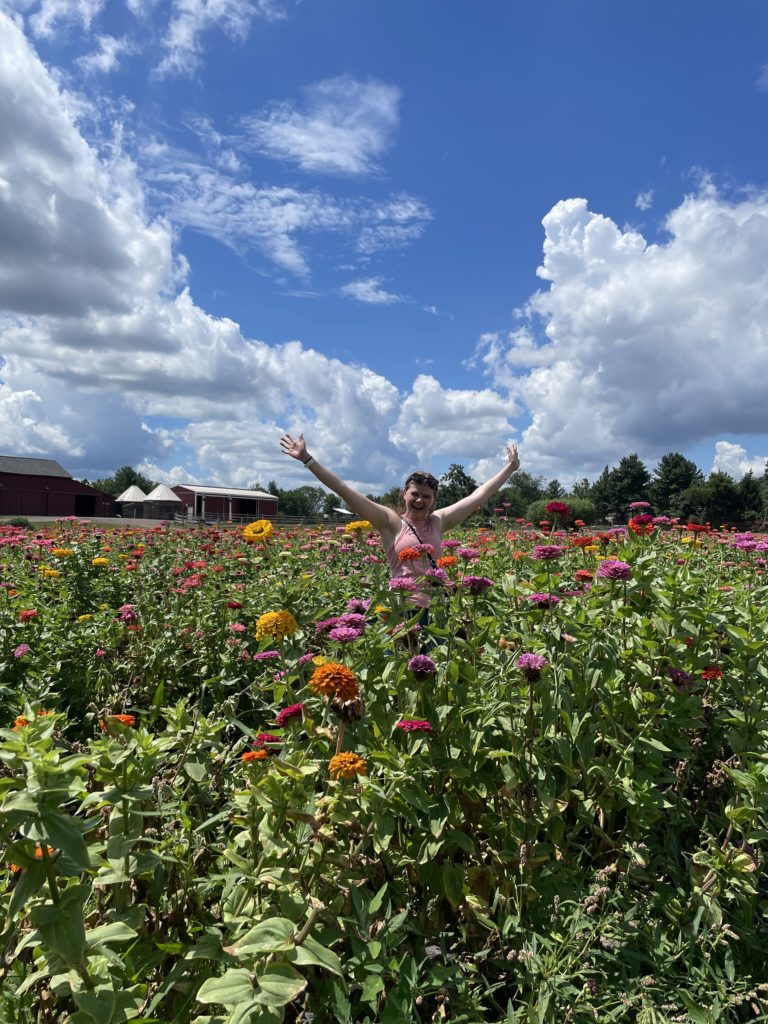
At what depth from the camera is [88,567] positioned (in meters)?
5.99

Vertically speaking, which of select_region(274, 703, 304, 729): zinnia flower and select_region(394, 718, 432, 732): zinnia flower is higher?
select_region(394, 718, 432, 732): zinnia flower

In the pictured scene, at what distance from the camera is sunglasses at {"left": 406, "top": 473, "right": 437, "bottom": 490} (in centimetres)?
425

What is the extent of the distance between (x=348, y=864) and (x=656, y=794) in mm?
1111

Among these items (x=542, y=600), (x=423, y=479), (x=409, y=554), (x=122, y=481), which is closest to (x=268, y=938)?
(x=542, y=600)

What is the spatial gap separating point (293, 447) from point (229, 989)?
3.25m

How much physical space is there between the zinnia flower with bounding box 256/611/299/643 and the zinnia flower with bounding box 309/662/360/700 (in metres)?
0.45

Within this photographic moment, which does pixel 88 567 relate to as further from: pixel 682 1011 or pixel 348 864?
pixel 682 1011

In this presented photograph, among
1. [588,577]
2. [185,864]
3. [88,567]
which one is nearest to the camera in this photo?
[185,864]

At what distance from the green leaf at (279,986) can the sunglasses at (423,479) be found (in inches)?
124

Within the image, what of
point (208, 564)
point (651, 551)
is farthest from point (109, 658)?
point (651, 551)

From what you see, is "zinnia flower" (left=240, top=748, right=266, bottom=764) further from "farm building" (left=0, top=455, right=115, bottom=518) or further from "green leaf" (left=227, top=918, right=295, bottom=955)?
"farm building" (left=0, top=455, right=115, bottom=518)

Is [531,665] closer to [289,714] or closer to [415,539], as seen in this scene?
[289,714]

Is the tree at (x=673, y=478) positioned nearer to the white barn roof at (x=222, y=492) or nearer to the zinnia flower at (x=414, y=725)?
the white barn roof at (x=222, y=492)

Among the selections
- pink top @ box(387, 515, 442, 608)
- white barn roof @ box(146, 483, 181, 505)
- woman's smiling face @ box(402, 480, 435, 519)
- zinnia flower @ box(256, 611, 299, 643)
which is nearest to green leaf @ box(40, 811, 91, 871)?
zinnia flower @ box(256, 611, 299, 643)
